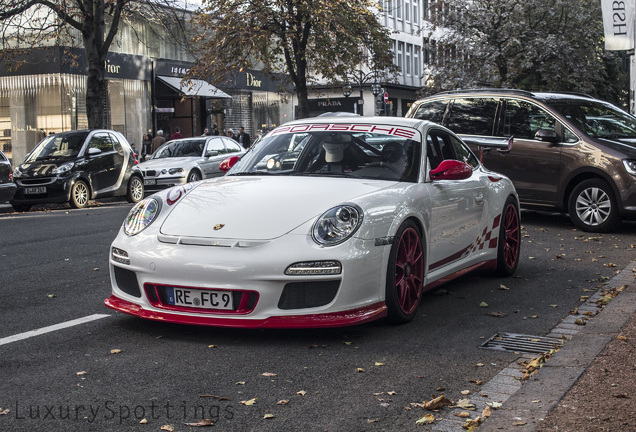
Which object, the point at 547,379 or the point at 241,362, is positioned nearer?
the point at 547,379

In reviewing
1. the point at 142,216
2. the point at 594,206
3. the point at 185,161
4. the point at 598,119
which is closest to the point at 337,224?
the point at 142,216

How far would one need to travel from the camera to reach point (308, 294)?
5.30 meters

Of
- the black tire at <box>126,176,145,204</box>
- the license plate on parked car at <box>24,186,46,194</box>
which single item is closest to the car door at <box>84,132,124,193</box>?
the black tire at <box>126,176,145,204</box>

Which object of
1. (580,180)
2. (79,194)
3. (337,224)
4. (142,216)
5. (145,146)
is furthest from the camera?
(145,146)

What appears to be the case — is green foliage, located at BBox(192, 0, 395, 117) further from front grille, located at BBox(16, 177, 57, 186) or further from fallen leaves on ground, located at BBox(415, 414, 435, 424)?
fallen leaves on ground, located at BBox(415, 414, 435, 424)

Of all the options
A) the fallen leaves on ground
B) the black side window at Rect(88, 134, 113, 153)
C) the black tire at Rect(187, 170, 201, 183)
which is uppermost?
the black side window at Rect(88, 134, 113, 153)

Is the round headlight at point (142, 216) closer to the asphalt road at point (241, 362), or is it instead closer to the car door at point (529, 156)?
the asphalt road at point (241, 362)

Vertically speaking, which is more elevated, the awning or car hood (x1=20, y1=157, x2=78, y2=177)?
the awning

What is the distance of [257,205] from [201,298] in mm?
757

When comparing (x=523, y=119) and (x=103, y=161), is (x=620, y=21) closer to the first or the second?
(x=523, y=119)

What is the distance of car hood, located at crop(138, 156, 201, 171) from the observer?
21.8 metres

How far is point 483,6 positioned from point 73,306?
36.7 meters

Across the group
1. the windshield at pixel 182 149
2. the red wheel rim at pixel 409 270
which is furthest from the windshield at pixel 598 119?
the windshield at pixel 182 149

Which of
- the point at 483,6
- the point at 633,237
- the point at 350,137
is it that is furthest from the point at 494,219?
the point at 483,6
